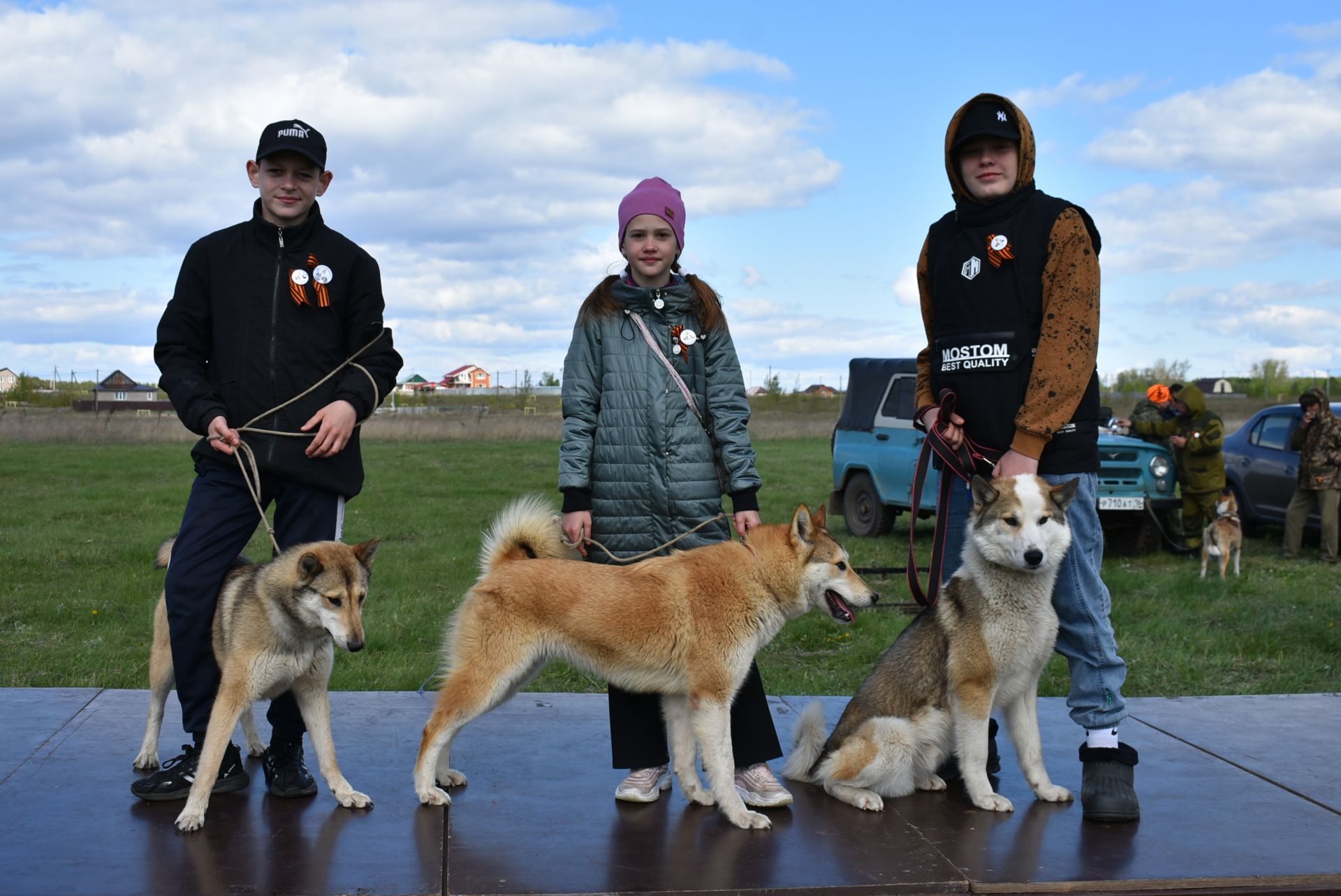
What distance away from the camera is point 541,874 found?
333 centimetres

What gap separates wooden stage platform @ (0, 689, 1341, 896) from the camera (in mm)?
3281

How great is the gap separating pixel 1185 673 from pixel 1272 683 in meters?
0.51

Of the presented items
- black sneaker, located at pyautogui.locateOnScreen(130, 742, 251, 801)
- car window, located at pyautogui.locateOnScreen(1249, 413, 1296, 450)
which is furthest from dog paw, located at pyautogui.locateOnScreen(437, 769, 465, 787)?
Result: car window, located at pyautogui.locateOnScreen(1249, 413, 1296, 450)

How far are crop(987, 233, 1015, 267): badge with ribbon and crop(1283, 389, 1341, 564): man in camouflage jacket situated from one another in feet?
32.5

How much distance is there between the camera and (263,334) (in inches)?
159

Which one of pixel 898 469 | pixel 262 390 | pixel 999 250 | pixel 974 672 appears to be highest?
pixel 999 250

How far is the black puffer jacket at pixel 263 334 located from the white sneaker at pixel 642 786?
1554 millimetres

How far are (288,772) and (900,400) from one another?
33.3 ft

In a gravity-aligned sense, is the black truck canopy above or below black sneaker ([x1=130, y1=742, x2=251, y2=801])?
above

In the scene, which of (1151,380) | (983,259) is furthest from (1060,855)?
(1151,380)

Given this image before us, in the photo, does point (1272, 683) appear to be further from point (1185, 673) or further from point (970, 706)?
point (970, 706)

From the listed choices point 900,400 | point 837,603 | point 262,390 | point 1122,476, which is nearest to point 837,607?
point 837,603

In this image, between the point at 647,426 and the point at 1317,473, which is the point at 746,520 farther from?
the point at 1317,473

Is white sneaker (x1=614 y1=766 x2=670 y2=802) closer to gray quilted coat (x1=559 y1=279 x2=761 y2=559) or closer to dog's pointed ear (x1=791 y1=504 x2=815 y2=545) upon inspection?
gray quilted coat (x1=559 y1=279 x2=761 y2=559)
